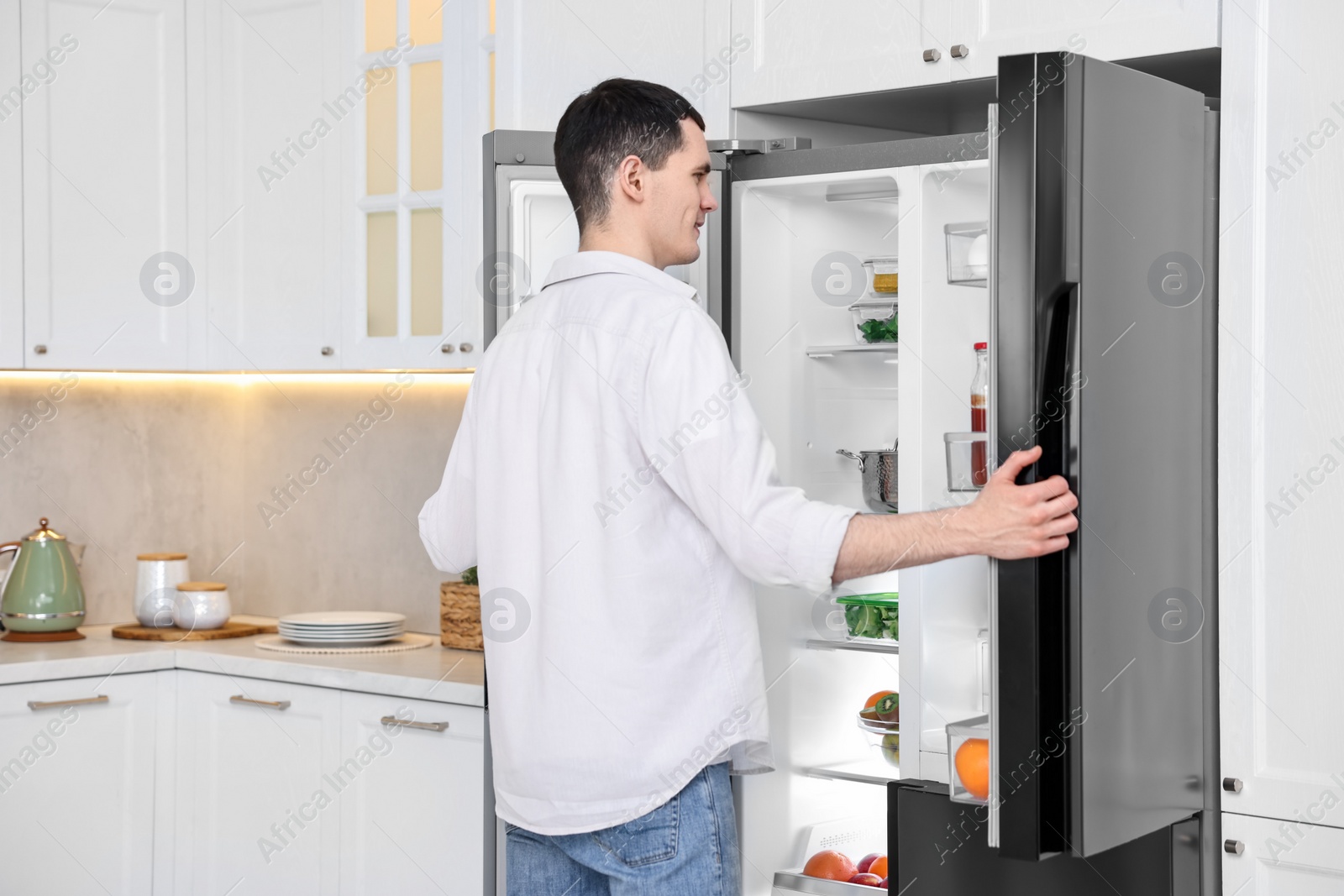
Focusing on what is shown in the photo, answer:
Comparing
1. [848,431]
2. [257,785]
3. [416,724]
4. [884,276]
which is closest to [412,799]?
[416,724]

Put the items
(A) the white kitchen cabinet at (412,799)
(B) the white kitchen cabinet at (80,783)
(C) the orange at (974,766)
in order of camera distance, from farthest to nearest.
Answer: (B) the white kitchen cabinet at (80,783) → (A) the white kitchen cabinet at (412,799) → (C) the orange at (974,766)

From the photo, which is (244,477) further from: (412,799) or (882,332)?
(882,332)

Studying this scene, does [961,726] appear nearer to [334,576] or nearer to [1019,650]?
[1019,650]

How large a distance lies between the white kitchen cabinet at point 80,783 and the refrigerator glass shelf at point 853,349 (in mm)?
1550

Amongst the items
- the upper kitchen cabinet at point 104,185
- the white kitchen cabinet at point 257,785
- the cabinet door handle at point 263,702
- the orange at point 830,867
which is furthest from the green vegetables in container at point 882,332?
the upper kitchen cabinet at point 104,185

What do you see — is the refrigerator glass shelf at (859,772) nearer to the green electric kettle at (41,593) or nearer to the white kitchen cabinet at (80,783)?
the white kitchen cabinet at (80,783)

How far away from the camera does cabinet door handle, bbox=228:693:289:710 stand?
9.43 feet

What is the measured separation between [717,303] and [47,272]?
1.60 meters

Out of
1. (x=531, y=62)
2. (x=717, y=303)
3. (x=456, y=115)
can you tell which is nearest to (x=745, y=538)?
(x=717, y=303)

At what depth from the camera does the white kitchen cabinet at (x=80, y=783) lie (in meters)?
2.81

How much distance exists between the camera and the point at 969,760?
5.76 ft

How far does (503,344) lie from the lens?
170cm

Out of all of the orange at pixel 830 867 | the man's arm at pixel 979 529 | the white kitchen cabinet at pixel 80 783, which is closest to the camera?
the man's arm at pixel 979 529

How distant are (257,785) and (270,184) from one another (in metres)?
1.22
